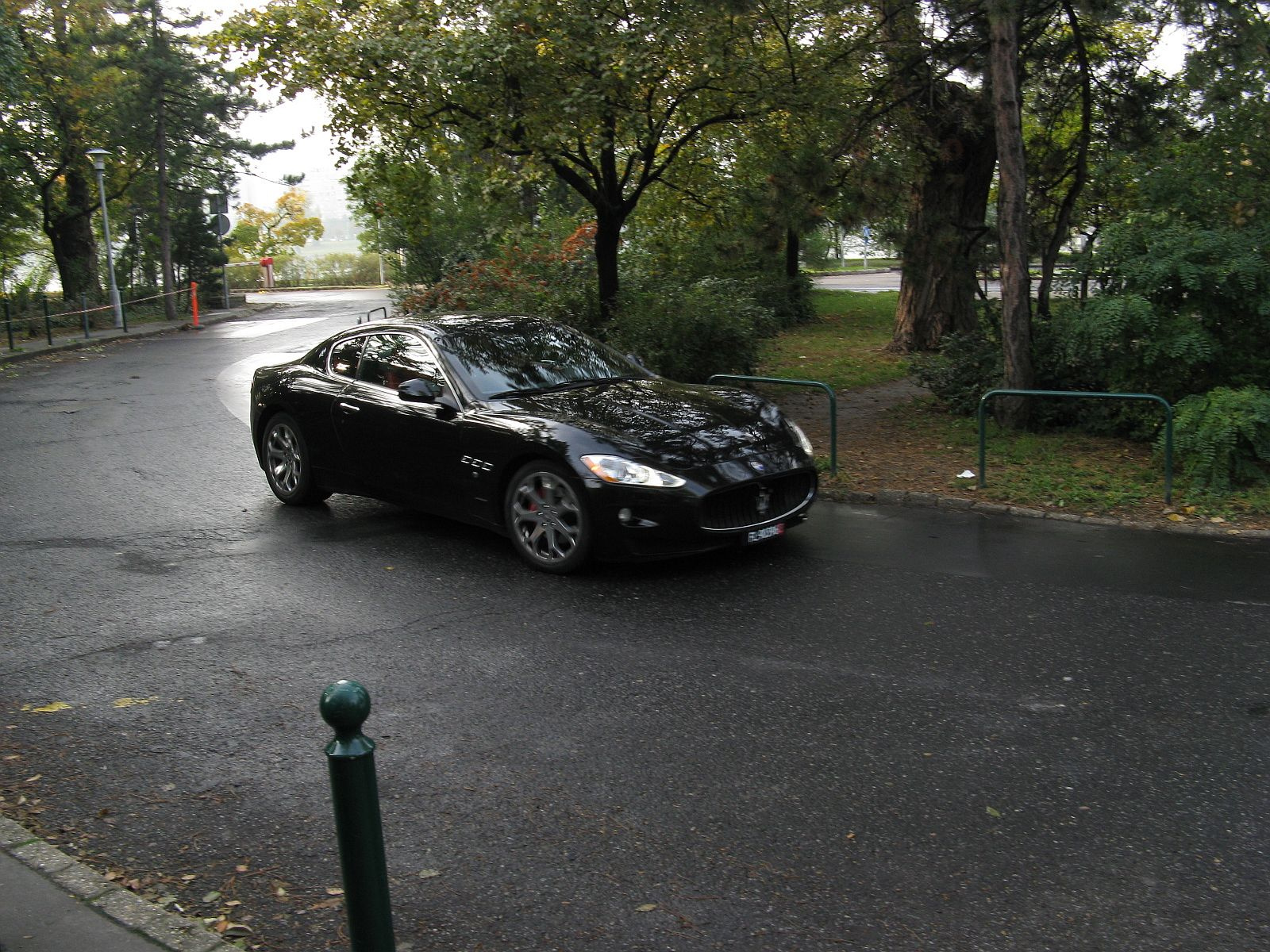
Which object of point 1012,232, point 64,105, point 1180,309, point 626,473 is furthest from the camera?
point 64,105

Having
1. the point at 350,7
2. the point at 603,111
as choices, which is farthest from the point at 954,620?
the point at 350,7

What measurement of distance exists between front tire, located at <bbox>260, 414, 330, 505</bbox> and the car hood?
2.25 metres

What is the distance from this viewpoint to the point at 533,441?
25.2ft

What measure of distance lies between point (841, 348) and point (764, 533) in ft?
44.6

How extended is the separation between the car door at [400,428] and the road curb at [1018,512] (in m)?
3.43

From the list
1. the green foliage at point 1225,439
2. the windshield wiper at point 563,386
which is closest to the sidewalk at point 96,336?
the windshield wiper at point 563,386

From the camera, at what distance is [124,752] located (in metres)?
5.12

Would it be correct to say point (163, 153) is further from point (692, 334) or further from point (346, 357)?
point (346, 357)

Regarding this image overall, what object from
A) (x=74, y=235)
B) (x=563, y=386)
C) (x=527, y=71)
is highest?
(x=527, y=71)

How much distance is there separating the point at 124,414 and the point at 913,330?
12.0 metres

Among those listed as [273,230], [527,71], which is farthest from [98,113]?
[273,230]

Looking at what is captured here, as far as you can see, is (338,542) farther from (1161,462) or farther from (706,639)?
(1161,462)

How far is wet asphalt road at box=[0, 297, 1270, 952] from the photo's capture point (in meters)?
3.86

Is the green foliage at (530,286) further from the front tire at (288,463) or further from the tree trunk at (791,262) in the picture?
the front tire at (288,463)
